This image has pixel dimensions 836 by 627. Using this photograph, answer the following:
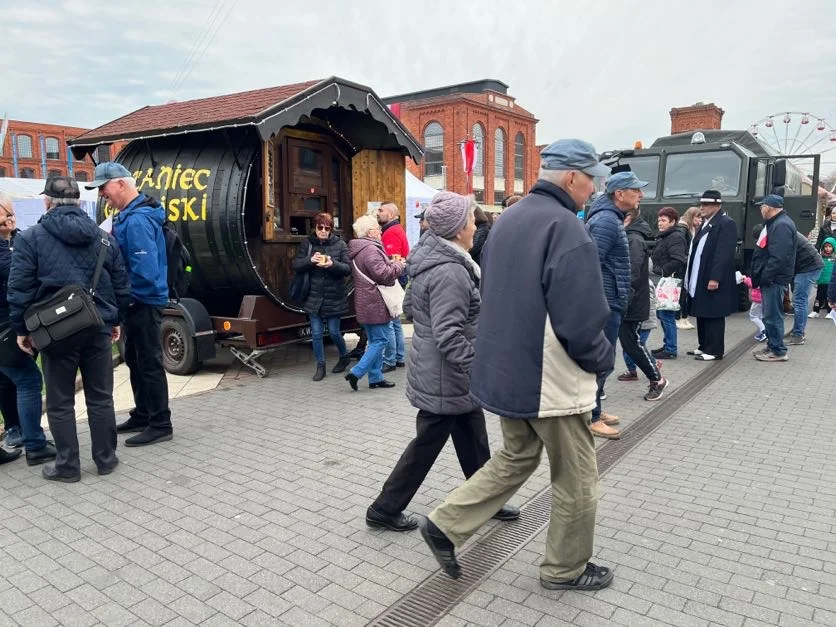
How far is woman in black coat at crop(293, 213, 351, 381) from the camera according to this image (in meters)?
7.07

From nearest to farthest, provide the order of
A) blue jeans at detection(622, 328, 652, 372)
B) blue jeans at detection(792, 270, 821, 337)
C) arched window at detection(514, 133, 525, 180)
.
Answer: blue jeans at detection(622, 328, 652, 372) → blue jeans at detection(792, 270, 821, 337) → arched window at detection(514, 133, 525, 180)

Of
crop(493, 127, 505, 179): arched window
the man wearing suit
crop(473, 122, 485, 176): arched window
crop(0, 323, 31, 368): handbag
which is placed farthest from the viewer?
crop(493, 127, 505, 179): arched window

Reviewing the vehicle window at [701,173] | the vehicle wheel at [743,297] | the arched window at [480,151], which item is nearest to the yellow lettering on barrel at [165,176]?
the vehicle window at [701,173]

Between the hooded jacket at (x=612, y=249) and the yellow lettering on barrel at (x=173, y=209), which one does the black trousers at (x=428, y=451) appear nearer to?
the hooded jacket at (x=612, y=249)

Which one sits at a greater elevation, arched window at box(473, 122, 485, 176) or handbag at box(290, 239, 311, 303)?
arched window at box(473, 122, 485, 176)

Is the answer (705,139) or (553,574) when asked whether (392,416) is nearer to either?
(553,574)

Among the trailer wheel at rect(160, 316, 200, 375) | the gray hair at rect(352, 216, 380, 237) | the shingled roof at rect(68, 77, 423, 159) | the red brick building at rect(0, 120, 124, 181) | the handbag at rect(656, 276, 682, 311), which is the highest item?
the red brick building at rect(0, 120, 124, 181)

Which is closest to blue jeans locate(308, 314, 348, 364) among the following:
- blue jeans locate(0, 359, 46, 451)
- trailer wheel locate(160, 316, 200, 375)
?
trailer wheel locate(160, 316, 200, 375)

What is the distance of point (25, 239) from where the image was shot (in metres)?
4.12

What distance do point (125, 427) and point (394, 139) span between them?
187 inches

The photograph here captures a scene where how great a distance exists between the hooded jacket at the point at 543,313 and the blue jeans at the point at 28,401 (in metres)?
3.46

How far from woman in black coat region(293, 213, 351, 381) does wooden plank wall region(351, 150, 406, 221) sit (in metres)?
1.75

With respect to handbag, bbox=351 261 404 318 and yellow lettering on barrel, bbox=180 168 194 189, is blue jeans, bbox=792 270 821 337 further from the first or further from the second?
yellow lettering on barrel, bbox=180 168 194 189

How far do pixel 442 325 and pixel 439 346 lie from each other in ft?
0.34
